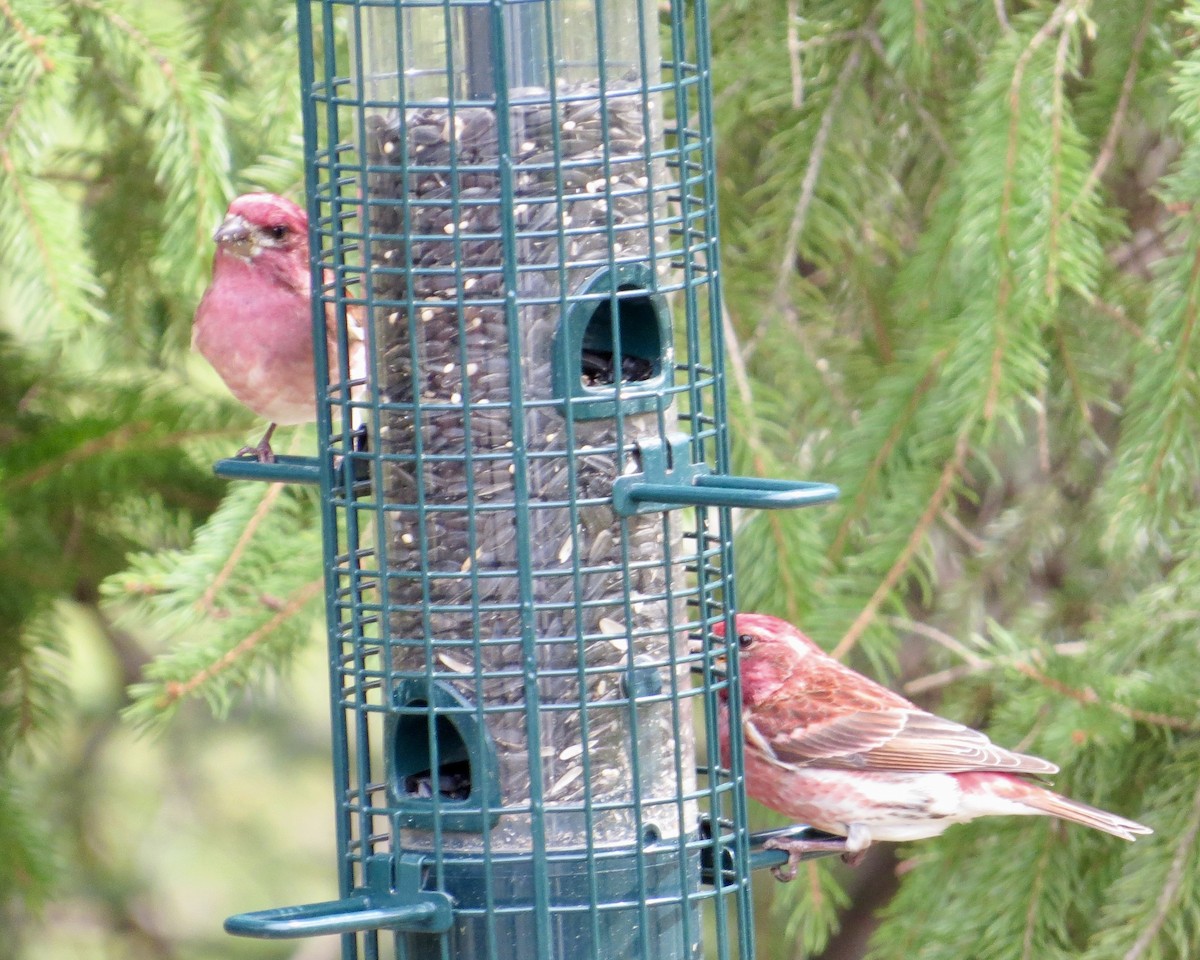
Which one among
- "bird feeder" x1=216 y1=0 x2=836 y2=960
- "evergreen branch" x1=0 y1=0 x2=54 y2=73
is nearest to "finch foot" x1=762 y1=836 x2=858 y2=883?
"bird feeder" x1=216 y1=0 x2=836 y2=960

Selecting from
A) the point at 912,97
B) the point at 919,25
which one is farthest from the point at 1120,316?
the point at 919,25

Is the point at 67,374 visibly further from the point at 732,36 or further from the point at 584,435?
the point at 584,435

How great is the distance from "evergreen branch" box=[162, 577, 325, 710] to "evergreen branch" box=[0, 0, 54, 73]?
109 cm

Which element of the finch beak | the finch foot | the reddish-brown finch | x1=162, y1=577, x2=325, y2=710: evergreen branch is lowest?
the finch foot

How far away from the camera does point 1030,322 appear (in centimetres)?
346

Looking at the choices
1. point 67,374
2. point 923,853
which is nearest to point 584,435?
point 923,853

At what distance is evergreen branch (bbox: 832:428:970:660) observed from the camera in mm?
3695

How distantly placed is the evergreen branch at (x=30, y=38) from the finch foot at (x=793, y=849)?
1932 mm

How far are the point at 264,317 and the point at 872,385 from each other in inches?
54.1

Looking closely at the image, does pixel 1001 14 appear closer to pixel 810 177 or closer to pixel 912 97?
pixel 912 97

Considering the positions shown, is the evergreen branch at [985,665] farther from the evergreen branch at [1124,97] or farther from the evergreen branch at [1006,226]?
the evergreen branch at [1124,97]

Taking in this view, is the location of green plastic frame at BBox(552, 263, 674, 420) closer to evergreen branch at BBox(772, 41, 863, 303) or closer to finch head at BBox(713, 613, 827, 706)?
finch head at BBox(713, 613, 827, 706)

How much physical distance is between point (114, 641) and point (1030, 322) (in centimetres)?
311

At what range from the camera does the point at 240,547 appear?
3.77 m
